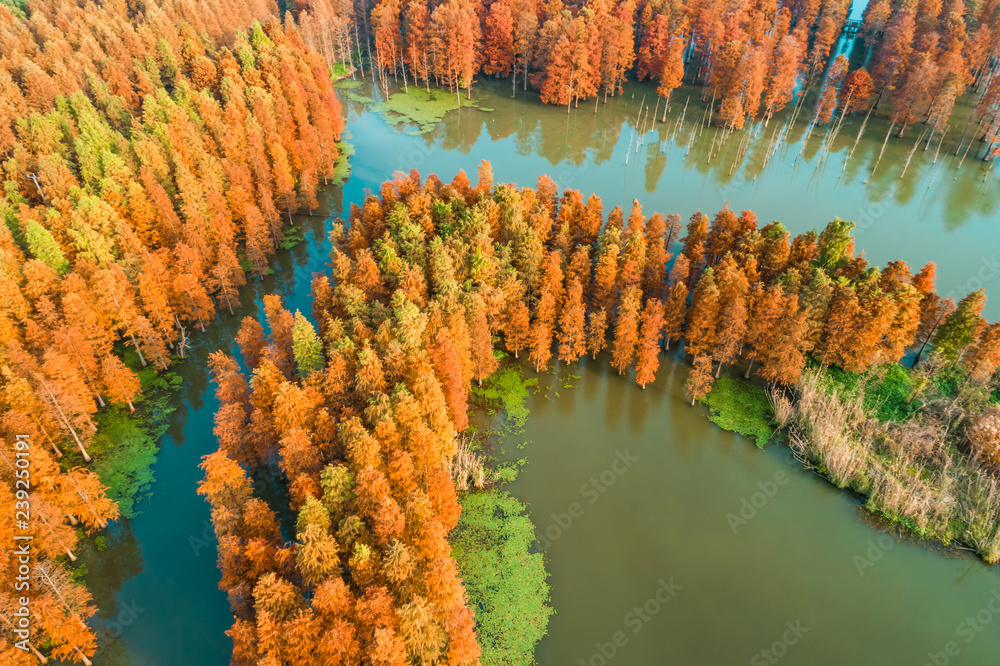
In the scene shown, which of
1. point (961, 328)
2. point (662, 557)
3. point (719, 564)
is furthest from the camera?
point (961, 328)

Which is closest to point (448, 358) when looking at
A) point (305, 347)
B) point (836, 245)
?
point (305, 347)

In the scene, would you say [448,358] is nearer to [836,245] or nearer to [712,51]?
[836,245]

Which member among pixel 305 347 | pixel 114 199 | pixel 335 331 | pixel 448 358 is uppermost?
pixel 114 199

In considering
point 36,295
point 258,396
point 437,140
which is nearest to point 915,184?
point 437,140

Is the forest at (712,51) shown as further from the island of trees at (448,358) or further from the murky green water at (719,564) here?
the murky green water at (719,564)

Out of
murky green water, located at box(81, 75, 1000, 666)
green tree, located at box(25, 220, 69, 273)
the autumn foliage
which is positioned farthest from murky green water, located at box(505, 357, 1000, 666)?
green tree, located at box(25, 220, 69, 273)
